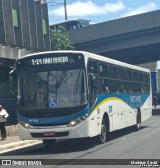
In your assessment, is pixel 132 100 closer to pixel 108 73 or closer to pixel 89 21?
pixel 108 73

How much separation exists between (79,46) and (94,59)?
32.0 m

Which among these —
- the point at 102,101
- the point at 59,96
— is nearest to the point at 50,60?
the point at 59,96

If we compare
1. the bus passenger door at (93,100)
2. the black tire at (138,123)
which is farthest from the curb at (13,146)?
the black tire at (138,123)

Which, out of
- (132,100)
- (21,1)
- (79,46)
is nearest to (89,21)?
(79,46)

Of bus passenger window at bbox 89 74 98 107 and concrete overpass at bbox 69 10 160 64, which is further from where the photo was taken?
concrete overpass at bbox 69 10 160 64

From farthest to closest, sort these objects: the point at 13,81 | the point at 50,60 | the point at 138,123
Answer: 1. the point at 138,123
2. the point at 13,81
3. the point at 50,60

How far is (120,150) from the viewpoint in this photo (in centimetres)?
1341

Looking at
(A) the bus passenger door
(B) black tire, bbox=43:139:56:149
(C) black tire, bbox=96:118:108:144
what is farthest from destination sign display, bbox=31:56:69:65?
(B) black tire, bbox=43:139:56:149

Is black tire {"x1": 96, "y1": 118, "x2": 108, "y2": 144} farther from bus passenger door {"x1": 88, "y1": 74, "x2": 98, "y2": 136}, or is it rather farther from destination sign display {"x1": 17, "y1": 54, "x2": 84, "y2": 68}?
destination sign display {"x1": 17, "y1": 54, "x2": 84, "y2": 68}

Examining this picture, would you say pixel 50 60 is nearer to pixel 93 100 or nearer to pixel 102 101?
pixel 93 100

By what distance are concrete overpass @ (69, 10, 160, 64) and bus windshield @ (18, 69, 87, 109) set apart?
28.3 metres

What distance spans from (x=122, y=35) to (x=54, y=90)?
3057cm

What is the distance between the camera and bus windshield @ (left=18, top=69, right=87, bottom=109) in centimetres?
1395

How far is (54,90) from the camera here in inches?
552
